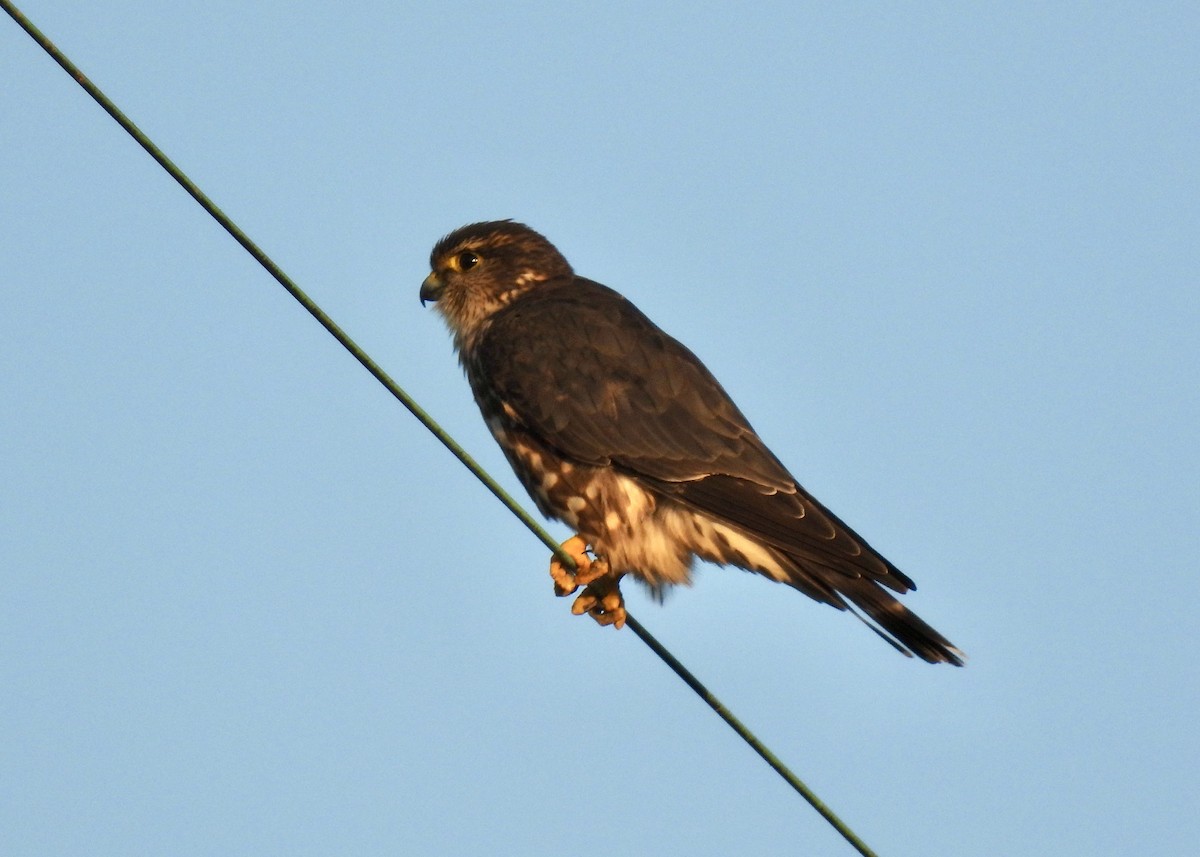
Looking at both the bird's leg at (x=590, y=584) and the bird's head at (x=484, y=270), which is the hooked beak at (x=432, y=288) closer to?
the bird's head at (x=484, y=270)

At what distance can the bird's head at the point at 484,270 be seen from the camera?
678 centimetres

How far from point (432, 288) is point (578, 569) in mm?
1818

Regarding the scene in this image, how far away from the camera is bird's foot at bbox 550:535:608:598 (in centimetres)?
570

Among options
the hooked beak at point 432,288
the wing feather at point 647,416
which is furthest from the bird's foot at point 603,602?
the hooked beak at point 432,288

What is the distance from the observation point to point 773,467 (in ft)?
18.3

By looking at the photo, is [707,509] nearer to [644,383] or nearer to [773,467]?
[773,467]

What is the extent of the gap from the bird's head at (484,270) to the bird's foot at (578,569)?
132 cm

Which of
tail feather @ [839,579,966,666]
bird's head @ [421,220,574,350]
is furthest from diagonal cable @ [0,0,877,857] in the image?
bird's head @ [421,220,574,350]

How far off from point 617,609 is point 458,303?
5.64 feet

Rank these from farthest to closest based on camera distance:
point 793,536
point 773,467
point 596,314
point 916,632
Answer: point 596,314
point 773,467
point 793,536
point 916,632

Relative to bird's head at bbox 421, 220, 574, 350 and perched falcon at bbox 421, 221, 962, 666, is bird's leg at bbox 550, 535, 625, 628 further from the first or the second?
bird's head at bbox 421, 220, 574, 350

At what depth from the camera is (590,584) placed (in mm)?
5832

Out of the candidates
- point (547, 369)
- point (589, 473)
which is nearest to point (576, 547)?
point (589, 473)

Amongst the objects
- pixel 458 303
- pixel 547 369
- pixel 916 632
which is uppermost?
pixel 458 303
